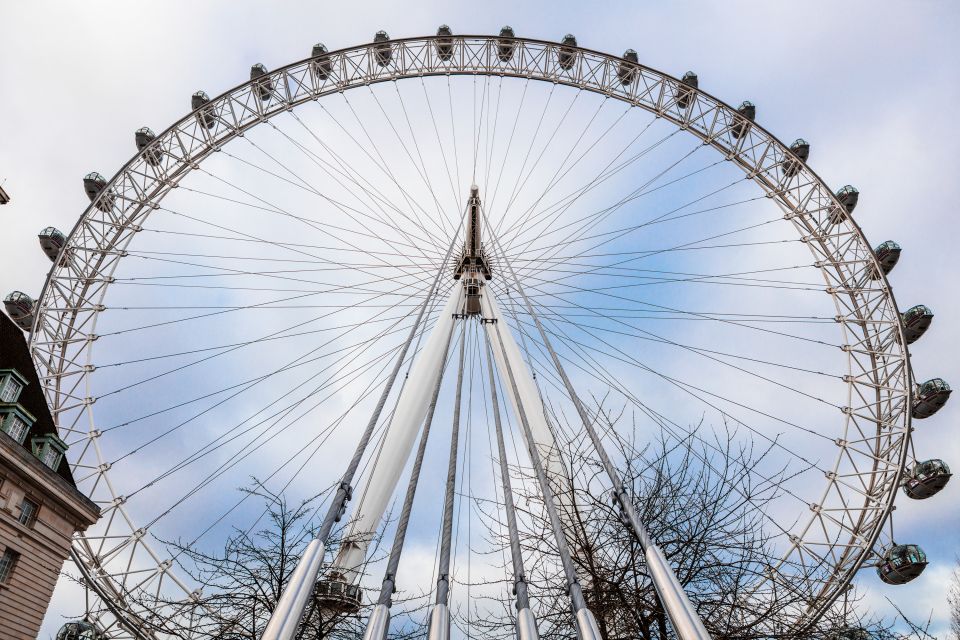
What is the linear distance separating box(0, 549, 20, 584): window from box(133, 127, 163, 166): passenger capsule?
1442 centimetres

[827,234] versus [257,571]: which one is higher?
[827,234]

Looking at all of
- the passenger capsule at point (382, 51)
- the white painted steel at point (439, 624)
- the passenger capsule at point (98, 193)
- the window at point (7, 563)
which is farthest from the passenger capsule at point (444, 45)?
the white painted steel at point (439, 624)

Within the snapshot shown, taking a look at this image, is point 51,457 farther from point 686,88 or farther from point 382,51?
point 686,88

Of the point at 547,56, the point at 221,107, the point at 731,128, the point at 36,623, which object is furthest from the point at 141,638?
the point at 731,128

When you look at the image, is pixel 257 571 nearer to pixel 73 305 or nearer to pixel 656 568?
pixel 656 568

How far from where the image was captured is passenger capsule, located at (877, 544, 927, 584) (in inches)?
802

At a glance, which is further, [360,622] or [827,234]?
[827,234]

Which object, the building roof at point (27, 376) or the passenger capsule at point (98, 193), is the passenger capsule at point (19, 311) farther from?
the passenger capsule at point (98, 193)

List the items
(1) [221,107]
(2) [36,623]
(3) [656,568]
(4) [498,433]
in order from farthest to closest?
(1) [221,107] < (2) [36,623] < (4) [498,433] < (3) [656,568]

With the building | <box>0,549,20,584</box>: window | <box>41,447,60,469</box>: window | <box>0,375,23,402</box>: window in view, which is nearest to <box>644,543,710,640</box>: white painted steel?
the building

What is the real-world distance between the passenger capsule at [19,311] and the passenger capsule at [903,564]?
28.6 m

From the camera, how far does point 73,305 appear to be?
24.5 metres

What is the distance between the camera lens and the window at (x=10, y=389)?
1886 centimetres

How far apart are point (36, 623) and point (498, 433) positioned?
17.3 metres
